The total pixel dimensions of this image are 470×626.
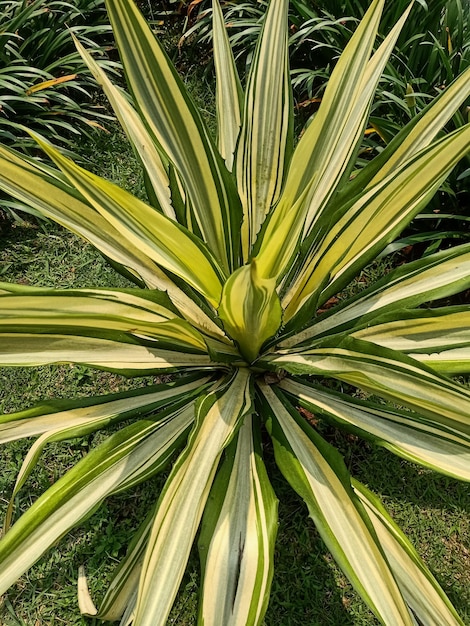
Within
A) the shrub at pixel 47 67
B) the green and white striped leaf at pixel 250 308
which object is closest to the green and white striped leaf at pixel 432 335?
the green and white striped leaf at pixel 250 308

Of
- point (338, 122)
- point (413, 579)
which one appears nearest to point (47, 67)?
point (338, 122)

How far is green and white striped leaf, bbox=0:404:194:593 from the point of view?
1.07 meters

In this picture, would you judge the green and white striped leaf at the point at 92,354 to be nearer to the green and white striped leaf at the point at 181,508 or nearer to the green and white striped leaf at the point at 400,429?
the green and white striped leaf at the point at 181,508

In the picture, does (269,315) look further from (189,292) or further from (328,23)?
(328,23)

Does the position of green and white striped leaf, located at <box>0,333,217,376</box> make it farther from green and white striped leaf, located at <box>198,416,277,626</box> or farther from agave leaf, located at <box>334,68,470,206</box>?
agave leaf, located at <box>334,68,470,206</box>

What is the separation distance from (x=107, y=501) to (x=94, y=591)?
265 millimetres

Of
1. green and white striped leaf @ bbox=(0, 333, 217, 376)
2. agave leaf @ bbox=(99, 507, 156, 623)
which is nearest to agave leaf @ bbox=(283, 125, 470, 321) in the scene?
green and white striped leaf @ bbox=(0, 333, 217, 376)

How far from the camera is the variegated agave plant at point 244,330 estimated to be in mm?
1098

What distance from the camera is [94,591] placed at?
1757 millimetres

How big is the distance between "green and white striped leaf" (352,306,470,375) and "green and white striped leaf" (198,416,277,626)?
426 millimetres

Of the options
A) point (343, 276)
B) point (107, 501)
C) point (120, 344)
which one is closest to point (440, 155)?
point (343, 276)

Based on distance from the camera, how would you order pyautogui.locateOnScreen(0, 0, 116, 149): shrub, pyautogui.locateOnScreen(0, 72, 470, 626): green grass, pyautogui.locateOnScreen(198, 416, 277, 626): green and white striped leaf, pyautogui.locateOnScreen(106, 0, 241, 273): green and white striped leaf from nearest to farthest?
1. pyautogui.locateOnScreen(198, 416, 277, 626): green and white striped leaf
2. pyautogui.locateOnScreen(106, 0, 241, 273): green and white striped leaf
3. pyautogui.locateOnScreen(0, 72, 470, 626): green grass
4. pyautogui.locateOnScreen(0, 0, 116, 149): shrub

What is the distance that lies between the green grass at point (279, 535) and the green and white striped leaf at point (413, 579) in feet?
1.88

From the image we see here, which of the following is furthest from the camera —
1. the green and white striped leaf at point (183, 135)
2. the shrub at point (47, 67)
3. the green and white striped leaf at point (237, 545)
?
the shrub at point (47, 67)
